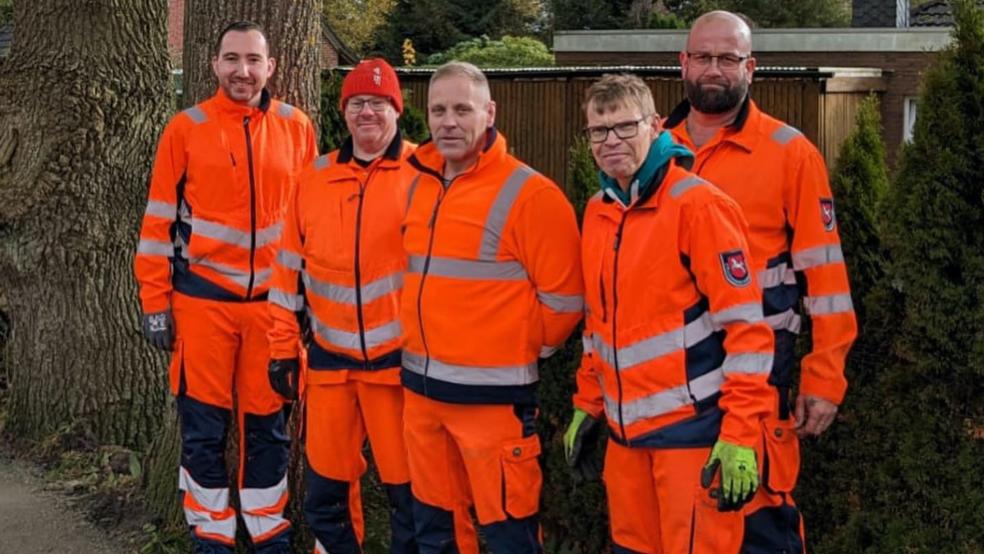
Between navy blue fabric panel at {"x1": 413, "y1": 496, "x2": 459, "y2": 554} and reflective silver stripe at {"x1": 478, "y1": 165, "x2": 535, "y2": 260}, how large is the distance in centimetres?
88

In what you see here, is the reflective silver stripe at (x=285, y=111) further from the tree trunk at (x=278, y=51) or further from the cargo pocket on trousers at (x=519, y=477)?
the cargo pocket on trousers at (x=519, y=477)

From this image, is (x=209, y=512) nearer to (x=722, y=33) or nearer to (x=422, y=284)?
(x=422, y=284)

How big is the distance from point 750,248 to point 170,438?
3.31m

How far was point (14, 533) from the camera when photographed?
6.24m

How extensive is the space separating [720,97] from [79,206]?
4806mm

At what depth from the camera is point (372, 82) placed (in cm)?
457

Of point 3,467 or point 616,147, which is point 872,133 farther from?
point 3,467

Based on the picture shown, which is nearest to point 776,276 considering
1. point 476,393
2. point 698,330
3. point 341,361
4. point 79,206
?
point 698,330

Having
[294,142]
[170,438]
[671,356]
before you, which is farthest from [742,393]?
[170,438]

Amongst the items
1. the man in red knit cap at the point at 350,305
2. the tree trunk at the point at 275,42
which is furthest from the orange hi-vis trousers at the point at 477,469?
the tree trunk at the point at 275,42

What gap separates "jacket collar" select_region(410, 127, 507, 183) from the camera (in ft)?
13.8

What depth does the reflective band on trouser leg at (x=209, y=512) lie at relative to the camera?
520 centimetres

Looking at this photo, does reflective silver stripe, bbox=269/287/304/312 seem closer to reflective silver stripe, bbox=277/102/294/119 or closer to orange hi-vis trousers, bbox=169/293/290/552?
orange hi-vis trousers, bbox=169/293/290/552

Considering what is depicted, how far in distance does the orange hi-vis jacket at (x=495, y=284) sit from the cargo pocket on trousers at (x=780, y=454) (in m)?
0.70
